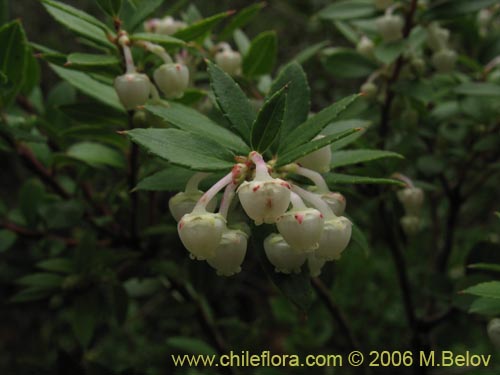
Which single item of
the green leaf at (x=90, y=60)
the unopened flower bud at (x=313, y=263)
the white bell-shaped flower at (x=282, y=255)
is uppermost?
the green leaf at (x=90, y=60)

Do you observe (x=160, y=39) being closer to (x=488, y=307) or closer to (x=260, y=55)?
(x=260, y=55)

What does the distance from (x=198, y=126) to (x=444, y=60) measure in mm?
741

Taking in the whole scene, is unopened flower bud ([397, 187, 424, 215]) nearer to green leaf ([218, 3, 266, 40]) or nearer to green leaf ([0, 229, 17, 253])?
green leaf ([218, 3, 266, 40])

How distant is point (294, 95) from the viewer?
0.80 m

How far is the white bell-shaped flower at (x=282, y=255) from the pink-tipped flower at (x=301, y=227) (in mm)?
24

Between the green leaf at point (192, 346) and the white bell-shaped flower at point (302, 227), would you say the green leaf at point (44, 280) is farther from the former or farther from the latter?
the white bell-shaped flower at point (302, 227)

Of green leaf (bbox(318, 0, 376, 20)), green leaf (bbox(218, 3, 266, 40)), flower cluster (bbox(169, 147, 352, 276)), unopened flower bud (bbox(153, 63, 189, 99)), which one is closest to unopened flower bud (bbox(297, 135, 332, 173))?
flower cluster (bbox(169, 147, 352, 276))

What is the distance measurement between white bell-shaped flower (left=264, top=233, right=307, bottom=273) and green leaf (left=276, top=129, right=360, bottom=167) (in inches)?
3.7

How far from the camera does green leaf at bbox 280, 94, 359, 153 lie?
26.5 inches

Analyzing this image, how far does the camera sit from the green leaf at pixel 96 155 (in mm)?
1057

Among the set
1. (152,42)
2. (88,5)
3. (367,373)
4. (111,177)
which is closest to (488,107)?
(367,373)

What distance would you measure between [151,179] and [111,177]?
73 cm

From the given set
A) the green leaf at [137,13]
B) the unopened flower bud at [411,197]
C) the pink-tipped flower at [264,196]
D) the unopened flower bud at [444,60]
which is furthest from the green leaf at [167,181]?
the unopened flower bud at [444,60]

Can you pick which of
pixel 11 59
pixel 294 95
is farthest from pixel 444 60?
pixel 11 59
